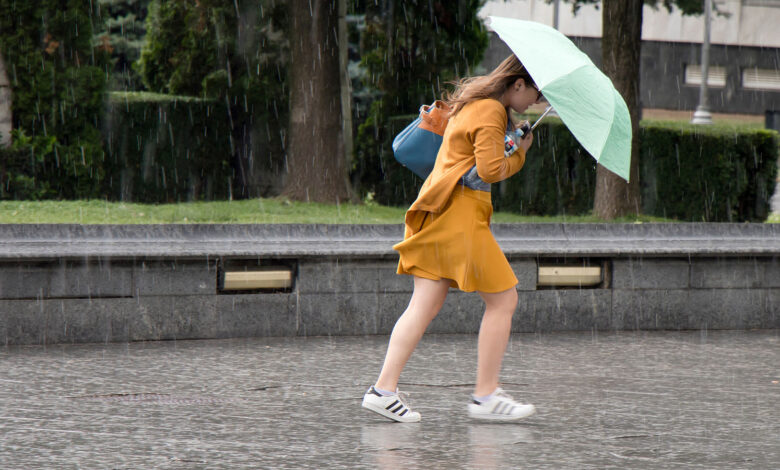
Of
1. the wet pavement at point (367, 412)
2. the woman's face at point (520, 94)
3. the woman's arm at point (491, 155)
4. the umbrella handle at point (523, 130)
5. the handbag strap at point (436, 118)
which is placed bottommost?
the wet pavement at point (367, 412)

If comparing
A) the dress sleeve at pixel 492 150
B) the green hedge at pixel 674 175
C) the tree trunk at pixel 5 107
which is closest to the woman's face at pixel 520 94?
the dress sleeve at pixel 492 150

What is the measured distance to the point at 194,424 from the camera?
476cm

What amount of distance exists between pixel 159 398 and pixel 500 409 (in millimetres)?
1703

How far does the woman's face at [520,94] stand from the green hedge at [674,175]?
37.0ft

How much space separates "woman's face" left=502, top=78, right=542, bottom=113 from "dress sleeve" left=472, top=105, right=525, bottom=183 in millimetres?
143

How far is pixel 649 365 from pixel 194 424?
3040mm

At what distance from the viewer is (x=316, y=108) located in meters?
14.4

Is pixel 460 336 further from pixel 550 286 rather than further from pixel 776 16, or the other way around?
pixel 776 16

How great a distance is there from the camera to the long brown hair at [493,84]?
4852 millimetres

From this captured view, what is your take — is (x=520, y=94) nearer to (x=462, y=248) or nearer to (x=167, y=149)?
(x=462, y=248)

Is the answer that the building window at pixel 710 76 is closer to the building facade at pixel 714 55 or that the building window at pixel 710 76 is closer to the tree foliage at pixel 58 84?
the building facade at pixel 714 55

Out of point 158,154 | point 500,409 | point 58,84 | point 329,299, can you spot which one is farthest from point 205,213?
point 500,409

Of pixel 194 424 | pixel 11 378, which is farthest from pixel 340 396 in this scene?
pixel 11 378

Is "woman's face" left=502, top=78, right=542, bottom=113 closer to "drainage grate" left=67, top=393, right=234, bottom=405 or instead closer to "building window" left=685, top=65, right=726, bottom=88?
"drainage grate" left=67, top=393, right=234, bottom=405
